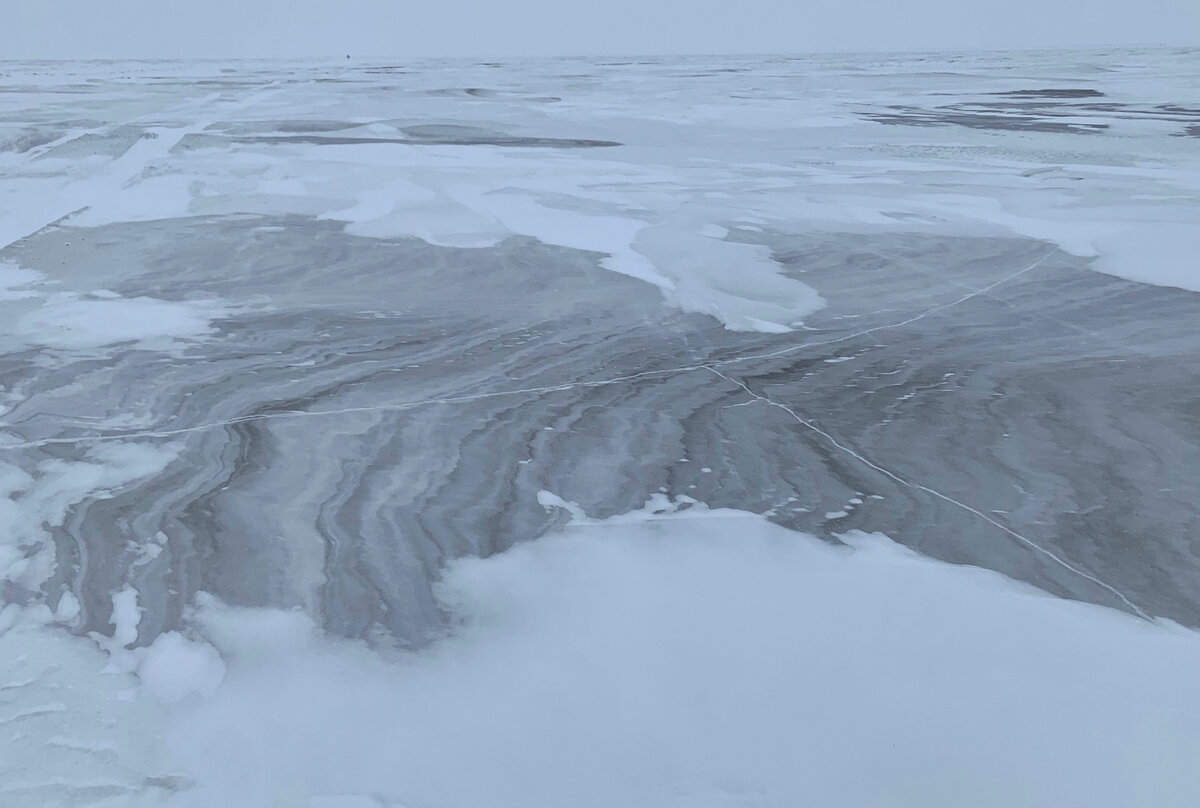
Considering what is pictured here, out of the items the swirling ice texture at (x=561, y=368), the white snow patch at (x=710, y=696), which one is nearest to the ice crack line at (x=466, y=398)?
the swirling ice texture at (x=561, y=368)

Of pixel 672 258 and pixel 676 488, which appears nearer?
pixel 676 488

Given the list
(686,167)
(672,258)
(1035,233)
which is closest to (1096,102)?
(686,167)

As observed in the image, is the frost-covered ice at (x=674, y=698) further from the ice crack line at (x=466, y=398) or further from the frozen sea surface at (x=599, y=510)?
the ice crack line at (x=466, y=398)

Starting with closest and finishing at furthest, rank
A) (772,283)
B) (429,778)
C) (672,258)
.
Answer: (429,778) → (772,283) → (672,258)

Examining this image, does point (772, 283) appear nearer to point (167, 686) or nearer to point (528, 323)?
point (528, 323)

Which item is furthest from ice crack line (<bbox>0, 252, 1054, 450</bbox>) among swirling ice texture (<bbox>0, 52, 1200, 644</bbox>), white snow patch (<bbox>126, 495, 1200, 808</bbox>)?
white snow patch (<bbox>126, 495, 1200, 808</bbox>)

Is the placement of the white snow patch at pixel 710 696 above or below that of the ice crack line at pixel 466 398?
below

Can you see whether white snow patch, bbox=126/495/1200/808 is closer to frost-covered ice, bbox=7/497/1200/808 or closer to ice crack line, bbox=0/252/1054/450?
frost-covered ice, bbox=7/497/1200/808

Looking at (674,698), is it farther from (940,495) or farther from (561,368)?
(561,368)
